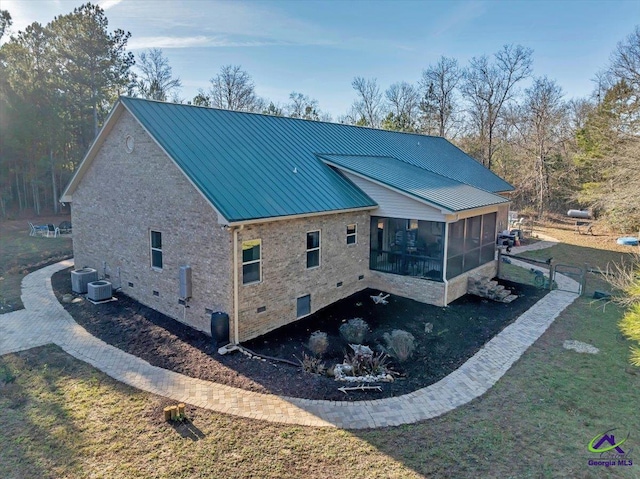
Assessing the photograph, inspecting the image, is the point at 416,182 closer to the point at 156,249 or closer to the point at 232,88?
the point at 156,249

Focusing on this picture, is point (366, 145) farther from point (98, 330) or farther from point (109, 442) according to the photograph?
point (109, 442)

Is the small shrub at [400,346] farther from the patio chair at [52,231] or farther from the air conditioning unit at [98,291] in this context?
the patio chair at [52,231]

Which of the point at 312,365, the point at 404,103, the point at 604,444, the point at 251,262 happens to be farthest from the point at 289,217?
the point at 404,103

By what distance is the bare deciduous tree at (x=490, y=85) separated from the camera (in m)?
40.5

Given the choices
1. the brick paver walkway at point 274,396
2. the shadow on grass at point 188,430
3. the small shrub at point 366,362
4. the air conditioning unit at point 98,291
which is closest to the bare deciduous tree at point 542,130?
the brick paver walkway at point 274,396

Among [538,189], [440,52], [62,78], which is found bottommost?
[538,189]

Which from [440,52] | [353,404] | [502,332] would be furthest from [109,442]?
[440,52]

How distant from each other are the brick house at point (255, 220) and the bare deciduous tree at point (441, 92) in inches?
1204

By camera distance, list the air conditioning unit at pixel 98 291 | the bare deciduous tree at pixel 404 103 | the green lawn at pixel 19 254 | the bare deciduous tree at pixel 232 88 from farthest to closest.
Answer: the bare deciduous tree at pixel 232 88, the bare deciduous tree at pixel 404 103, the green lawn at pixel 19 254, the air conditioning unit at pixel 98 291

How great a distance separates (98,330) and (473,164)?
77.6ft

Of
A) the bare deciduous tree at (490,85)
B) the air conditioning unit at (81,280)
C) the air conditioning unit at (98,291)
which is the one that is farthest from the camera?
the bare deciduous tree at (490,85)

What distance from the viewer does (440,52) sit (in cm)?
4509

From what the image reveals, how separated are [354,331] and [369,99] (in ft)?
155

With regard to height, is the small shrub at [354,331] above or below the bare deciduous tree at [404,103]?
below
